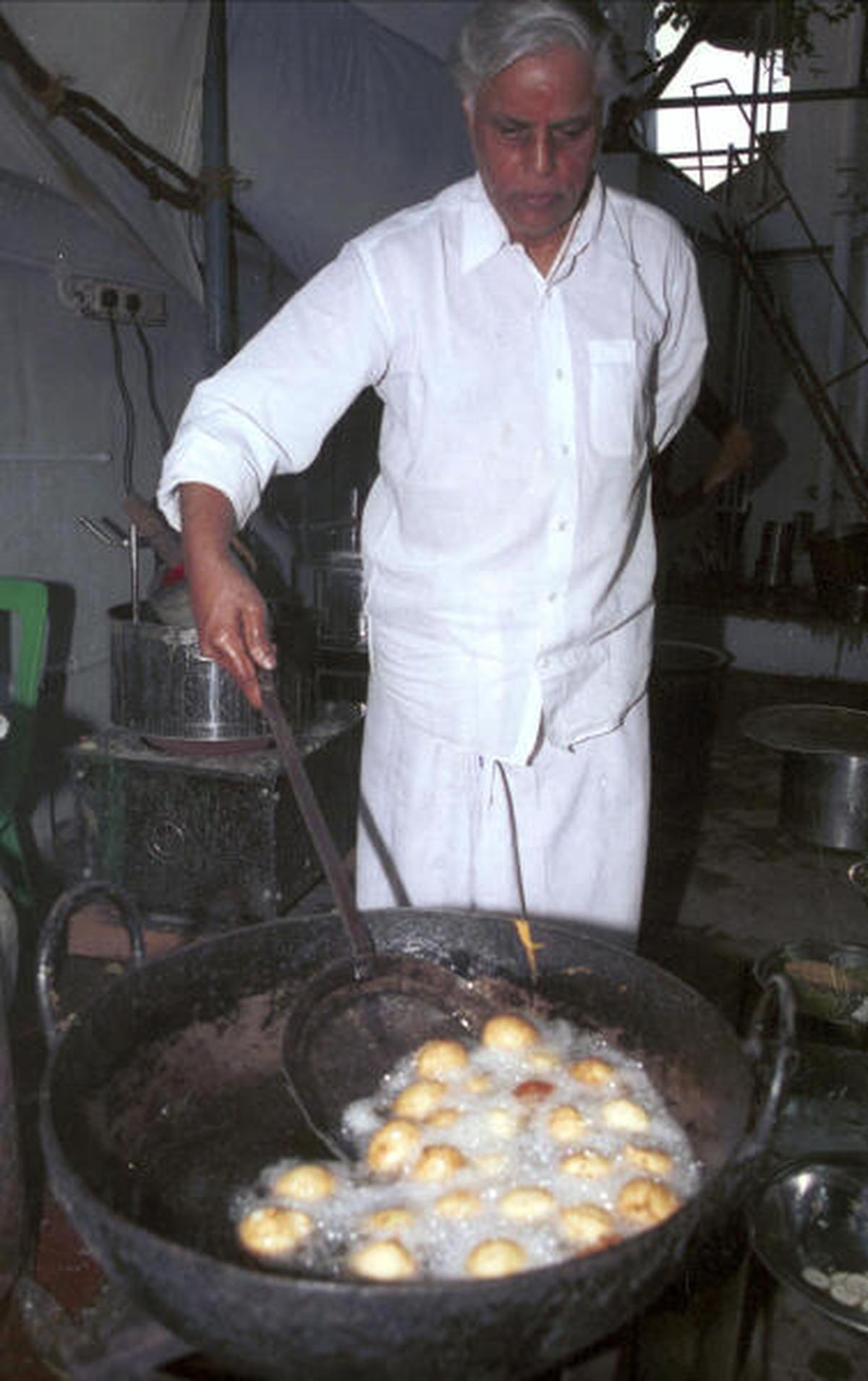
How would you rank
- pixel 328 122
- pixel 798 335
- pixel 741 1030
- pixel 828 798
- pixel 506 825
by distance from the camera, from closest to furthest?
pixel 506 825 < pixel 741 1030 < pixel 328 122 < pixel 828 798 < pixel 798 335

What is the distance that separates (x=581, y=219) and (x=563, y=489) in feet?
2.00

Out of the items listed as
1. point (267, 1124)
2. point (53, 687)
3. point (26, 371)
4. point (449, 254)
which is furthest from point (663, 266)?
point (53, 687)

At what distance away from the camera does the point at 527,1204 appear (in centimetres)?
146

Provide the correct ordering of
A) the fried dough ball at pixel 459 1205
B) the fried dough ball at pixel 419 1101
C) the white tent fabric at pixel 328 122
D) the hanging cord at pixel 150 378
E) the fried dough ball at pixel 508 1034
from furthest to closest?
the hanging cord at pixel 150 378, the white tent fabric at pixel 328 122, the fried dough ball at pixel 508 1034, the fried dough ball at pixel 419 1101, the fried dough ball at pixel 459 1205

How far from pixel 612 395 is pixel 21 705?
9.48 ft

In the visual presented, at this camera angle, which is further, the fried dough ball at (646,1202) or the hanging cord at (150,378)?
the hanging cord at (150,378)

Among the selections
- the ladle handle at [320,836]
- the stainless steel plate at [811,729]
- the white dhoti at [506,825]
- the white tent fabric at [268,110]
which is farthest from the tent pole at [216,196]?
the ladle handle at [320,836]

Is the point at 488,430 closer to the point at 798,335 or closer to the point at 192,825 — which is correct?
the point at 192,825

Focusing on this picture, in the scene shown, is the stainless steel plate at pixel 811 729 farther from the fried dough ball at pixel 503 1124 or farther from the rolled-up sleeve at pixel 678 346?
the fried dough ball at pixel 503 1124

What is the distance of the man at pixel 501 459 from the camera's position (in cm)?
214

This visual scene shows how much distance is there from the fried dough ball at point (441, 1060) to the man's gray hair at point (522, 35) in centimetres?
184

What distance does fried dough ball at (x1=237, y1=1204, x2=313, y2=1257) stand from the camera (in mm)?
1375

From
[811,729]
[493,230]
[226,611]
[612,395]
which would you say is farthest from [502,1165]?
[811,729]

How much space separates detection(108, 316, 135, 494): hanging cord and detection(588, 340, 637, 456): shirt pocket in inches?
158
